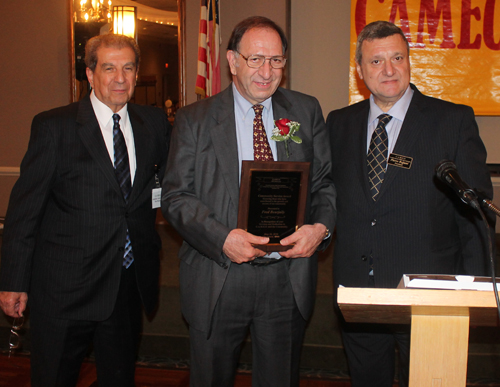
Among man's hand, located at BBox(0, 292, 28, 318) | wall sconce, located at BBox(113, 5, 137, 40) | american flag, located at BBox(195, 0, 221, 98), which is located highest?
wall sconce, located at BBox(113, 5, 137, 40)

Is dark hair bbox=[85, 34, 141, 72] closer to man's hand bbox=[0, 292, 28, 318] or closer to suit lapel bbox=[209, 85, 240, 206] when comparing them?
suit lapel bbox=[209, 85, 240, 206]

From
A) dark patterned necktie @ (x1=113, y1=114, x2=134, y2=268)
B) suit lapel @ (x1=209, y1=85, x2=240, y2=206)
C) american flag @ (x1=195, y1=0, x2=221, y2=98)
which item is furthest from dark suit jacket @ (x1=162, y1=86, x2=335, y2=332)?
american flag @ (x1=195, y1=0, x2=221, y2=98)

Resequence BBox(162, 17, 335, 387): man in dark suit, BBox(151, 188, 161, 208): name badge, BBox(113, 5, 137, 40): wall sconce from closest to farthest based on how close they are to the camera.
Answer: BBox(162, 17, 335, 387): man in dark suit < BBox(151, 188, 161, 208): name badge < BBox(113, 5, 137, 40): wall sconce

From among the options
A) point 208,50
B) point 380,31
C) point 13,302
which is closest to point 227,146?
point 380,31

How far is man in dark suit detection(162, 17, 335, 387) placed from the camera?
189 cm

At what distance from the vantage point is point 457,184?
122 cm

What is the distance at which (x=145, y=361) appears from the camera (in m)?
3.38

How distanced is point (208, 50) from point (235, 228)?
2.68 metres

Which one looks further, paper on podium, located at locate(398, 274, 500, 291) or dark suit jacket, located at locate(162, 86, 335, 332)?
dark suit jacket, located at locate(162, 86, 335, 332)

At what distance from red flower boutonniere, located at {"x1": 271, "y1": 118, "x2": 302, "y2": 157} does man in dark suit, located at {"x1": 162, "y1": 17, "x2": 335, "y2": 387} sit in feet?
0.18

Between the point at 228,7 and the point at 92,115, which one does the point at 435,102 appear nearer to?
the point at 92,115

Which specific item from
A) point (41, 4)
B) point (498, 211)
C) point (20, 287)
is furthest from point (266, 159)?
point (41, 4)

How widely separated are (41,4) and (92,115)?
3812 millimetres

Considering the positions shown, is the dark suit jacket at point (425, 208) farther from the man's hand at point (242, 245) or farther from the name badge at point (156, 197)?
the name badge at point (156, 197)
